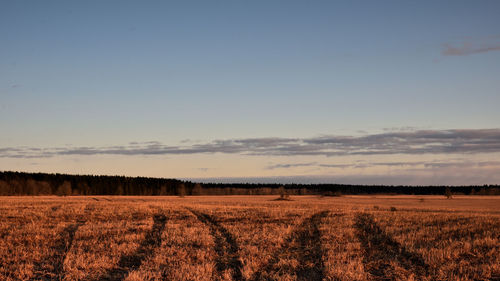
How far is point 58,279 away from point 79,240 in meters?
7.47

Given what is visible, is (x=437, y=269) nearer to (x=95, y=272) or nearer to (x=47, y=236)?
(x=95, y=272)

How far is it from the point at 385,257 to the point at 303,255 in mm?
2719

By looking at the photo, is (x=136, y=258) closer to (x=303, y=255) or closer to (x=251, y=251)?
(x=251, y=251)

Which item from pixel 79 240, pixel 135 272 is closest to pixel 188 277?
pixel 135 272

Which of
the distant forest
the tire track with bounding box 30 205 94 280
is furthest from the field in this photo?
the distant forest

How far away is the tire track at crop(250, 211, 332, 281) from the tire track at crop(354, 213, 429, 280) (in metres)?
1.57

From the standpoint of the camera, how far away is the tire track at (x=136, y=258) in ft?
44.1

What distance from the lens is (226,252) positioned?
17.0m

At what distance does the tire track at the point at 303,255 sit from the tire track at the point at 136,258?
3750 millimetres

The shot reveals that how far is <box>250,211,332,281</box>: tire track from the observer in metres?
13.4

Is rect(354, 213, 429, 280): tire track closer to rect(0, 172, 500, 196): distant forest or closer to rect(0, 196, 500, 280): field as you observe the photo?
rect(0, 196, 500, 280): field

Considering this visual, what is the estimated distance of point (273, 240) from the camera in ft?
64.1

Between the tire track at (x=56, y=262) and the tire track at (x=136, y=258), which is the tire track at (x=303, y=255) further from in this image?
the tire track at (x=56, y=262)

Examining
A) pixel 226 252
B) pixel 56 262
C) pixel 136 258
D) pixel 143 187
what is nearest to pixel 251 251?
pixel 226 252
